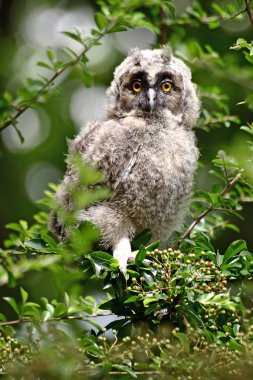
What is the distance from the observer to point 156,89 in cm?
426

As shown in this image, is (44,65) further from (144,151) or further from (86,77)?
(144,151)

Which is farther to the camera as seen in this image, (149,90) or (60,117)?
(60,117)

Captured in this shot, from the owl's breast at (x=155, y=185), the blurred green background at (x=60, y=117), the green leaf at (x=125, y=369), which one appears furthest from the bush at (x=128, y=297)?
the blurred green background at (x=60, y=117)

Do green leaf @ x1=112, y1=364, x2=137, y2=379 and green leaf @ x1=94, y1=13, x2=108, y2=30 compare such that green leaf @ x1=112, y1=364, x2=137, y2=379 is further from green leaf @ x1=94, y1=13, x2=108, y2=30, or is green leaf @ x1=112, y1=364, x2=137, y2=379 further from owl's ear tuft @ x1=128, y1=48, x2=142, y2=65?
owl's ear tuft @ x1=128, y1=48, x2=142, y2=65

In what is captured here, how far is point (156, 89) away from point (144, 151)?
64 cm

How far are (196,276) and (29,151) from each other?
14.4ft

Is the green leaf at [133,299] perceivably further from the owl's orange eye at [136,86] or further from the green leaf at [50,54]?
the owl's orange eye at [136,86]

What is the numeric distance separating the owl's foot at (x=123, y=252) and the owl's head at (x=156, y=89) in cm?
103

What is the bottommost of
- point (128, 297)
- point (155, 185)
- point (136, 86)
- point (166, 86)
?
point (128, 297)

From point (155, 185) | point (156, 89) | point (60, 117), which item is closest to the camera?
point (155, 185)

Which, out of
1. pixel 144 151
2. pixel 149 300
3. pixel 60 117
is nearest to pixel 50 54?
pixel 144 151

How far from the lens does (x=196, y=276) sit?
100 inches

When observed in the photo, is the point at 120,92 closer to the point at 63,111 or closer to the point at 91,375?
the point at 63,111

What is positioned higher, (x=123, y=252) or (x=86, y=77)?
(x=86, y=77)
